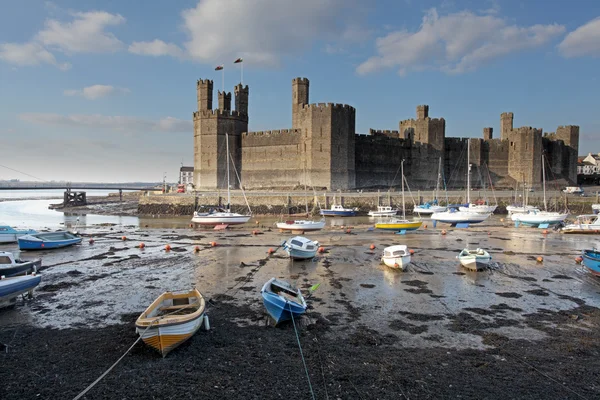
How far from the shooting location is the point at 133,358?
311 inches

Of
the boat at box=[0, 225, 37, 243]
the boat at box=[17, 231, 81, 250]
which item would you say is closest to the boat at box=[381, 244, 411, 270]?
the boat at box=[17, 231, 81, 250]

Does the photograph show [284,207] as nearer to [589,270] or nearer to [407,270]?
[407,270]

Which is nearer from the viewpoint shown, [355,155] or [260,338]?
[260,338]

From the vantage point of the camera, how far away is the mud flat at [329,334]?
692 cm

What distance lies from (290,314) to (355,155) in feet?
134

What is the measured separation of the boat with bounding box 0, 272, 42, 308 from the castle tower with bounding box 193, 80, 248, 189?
1493 inches

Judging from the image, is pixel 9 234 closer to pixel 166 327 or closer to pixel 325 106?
pixel 166 327

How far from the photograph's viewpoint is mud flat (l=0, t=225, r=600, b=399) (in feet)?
22.7

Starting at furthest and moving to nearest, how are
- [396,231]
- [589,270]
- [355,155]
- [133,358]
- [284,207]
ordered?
[355,155] → [284,207] → [396,231] → [589,270] → [133,358]

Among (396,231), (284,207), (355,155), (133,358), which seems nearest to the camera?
(133,358)

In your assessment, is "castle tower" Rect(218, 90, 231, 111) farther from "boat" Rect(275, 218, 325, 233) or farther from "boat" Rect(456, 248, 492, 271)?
"boat" Rect(456, 248, 492, 271)

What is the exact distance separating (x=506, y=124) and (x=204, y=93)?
141 feet

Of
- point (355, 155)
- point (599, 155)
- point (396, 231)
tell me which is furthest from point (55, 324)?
point (599, 155)

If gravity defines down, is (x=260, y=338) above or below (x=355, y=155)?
below
